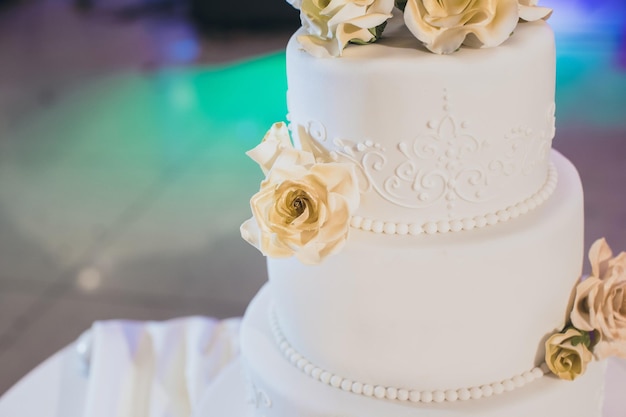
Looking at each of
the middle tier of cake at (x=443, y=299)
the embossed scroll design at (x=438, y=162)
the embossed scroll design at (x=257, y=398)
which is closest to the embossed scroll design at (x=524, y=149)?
the embossed scroll design at (x=438, y=162)

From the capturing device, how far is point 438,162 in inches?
50.9

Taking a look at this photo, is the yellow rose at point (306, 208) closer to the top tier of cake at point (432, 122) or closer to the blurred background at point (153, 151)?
the top tier of cake at point (432, 122)

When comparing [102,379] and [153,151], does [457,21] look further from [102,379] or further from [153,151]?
[153,151]

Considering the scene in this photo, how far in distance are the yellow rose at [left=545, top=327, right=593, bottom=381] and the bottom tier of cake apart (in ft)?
0.11

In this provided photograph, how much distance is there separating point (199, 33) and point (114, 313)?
558cm

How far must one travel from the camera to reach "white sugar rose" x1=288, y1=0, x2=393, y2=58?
123 centimetres

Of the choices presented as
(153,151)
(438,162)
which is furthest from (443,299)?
(153,151)

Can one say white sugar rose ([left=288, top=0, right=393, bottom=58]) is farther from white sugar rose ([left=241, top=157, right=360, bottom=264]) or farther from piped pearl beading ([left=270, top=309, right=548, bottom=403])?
piped pearl beading ([left=270, top=309, right=548, bottom=403])

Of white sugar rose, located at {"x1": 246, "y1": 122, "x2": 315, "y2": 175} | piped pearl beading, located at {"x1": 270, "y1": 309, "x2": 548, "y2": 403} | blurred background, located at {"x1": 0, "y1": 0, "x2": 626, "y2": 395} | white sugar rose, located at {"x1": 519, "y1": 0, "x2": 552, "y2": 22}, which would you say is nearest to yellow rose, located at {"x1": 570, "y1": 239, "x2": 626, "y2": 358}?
piped pearl beading, located at {"x1": 270, "y1": 309, "x2": 548, "y2": 403}

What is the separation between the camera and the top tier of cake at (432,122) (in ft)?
4.13

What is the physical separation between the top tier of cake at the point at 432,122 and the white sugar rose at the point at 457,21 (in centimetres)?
3

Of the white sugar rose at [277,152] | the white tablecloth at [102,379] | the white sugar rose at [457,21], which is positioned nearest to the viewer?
the white sugar rose at [457,21]

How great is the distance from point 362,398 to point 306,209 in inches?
17.6

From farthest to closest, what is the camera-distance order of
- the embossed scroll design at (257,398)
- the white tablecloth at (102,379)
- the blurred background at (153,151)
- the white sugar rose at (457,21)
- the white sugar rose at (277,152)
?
the blurred background at (153,151), the white tablecloth at (102,379), the embossed scroll design at (257,398), the white sugar rose at (277,152), the white sugar rose at (457,21)
